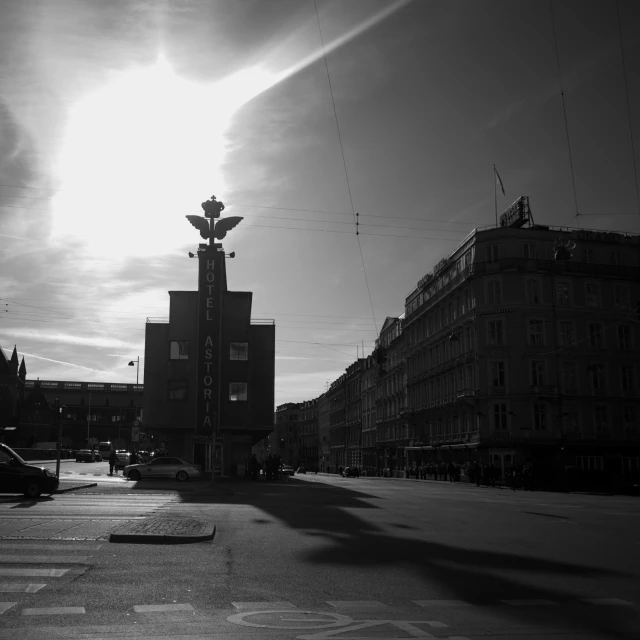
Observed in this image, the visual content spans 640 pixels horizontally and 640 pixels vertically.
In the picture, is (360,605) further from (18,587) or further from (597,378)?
(597,378)

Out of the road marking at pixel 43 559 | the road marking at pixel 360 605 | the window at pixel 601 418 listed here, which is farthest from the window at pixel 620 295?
the road marking at pixel 360 605

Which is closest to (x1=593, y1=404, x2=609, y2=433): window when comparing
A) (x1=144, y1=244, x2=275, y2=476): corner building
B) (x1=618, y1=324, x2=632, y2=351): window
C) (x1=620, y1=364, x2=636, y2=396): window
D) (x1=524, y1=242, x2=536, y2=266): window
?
(x1=620, y1=364, x2=636, y2=396): window

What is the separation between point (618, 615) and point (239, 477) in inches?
1763

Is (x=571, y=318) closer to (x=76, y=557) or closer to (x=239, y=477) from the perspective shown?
(x=239, y=477)

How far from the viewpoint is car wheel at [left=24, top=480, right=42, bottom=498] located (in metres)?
24.4

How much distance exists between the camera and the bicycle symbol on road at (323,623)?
707cm

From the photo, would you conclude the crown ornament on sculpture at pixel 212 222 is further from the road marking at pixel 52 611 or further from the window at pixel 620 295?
the road marking at pixel 52 611

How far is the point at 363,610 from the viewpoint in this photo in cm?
822

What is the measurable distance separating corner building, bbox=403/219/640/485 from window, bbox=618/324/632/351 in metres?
0.09

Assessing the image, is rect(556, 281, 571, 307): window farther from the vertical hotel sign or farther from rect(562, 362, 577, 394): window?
the vertical hotel sign

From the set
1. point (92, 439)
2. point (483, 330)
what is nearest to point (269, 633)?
point (483, 330)

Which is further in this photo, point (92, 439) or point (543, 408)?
point (92, 439)

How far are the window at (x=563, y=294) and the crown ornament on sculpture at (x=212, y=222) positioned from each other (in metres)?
28.2

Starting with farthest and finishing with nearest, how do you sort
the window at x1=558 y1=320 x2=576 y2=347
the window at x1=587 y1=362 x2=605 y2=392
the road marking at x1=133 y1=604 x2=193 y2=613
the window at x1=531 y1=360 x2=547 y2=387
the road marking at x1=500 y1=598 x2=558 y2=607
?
the window at x1=558 y1=320 x2=576 y2=347 → the window at x1=587 y1=362 x2=605 y2=392 → the window at x1=531 y1=360 x2=547 y2=387 → the road marking at x1=500 y1=598 x2=558 y2=607 → the road marking at x1=133 y1=604 x2=193 y2=613
